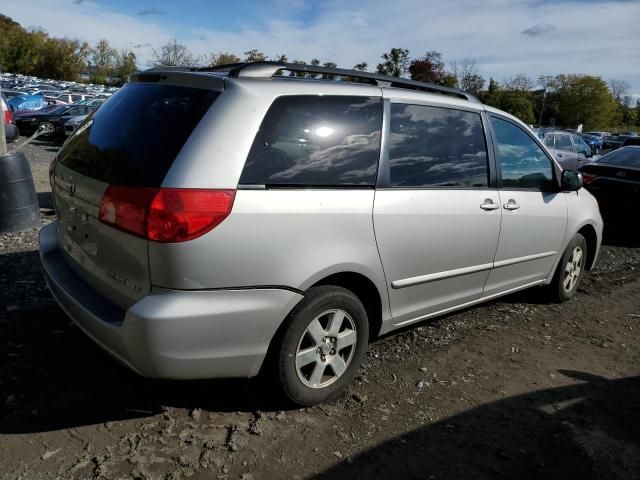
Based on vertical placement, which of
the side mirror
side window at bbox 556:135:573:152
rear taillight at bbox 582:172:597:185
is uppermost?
the side mirror

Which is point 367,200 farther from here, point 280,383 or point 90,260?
point 90,260

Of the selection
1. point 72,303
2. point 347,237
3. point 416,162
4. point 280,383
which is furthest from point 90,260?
point 416,162

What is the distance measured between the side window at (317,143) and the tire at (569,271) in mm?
2715

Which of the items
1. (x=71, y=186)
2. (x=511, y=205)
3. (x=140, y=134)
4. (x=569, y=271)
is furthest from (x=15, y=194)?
(x=569, y=271)

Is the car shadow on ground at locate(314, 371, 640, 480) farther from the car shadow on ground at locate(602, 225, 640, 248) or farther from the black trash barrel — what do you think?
the car shadow on ground at locate(602, 225, 640, 248)

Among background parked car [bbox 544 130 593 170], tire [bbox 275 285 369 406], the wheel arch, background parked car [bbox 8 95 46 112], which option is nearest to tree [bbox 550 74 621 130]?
background parked car [bbox 544 130 593 170]

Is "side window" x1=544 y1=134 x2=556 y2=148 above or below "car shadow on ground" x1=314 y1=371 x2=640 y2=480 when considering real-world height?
above

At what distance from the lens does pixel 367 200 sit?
9.64 feet

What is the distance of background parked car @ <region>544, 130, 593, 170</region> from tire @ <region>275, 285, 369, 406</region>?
1308 cm

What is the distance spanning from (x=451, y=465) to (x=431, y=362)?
43.9 inches

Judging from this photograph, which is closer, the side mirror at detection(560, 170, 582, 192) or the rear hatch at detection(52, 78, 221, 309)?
the rear hatch at detection(52, 78, 221, 309)

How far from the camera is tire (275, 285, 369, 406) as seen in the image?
2721mm

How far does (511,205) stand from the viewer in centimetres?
394

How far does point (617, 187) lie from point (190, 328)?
25.0 feet
